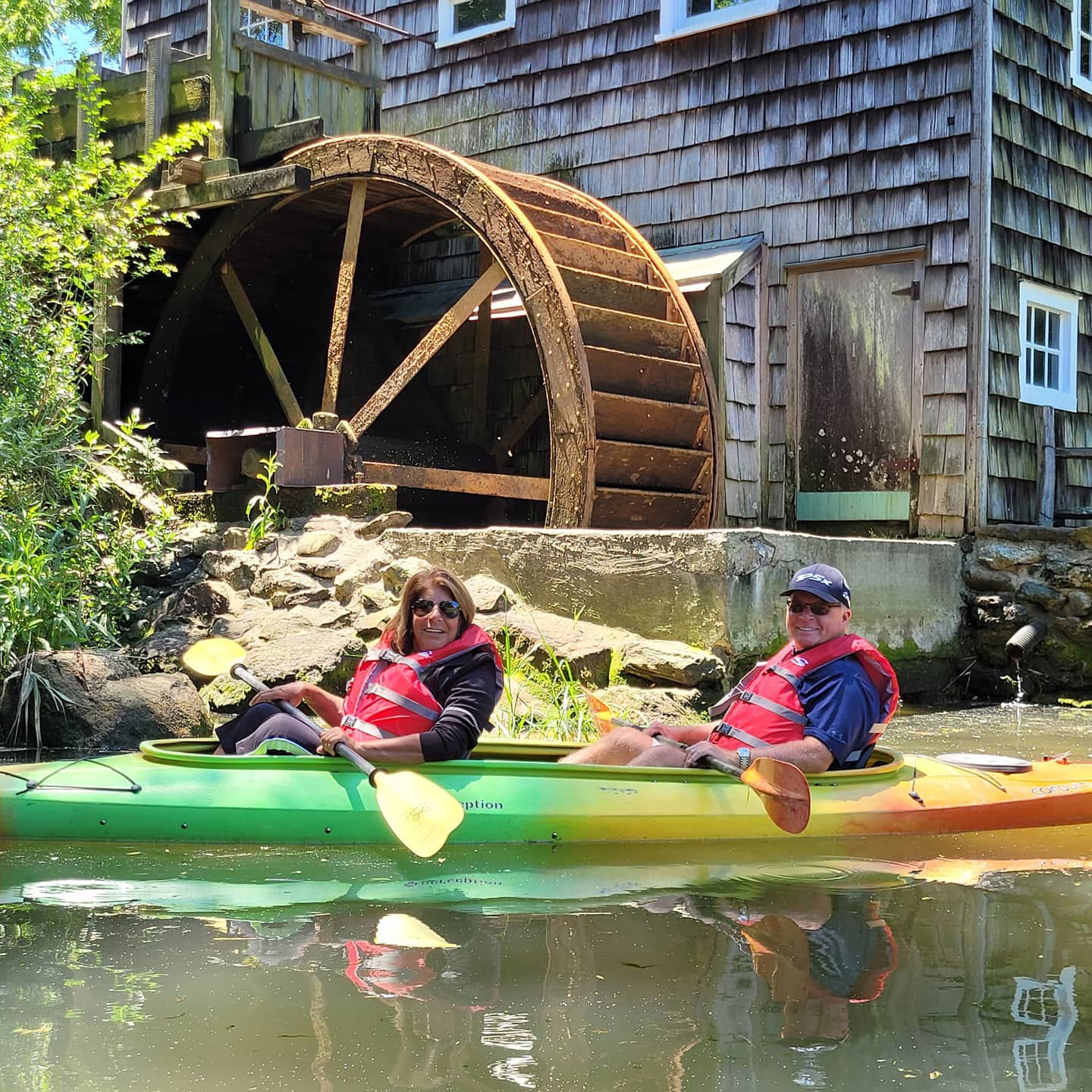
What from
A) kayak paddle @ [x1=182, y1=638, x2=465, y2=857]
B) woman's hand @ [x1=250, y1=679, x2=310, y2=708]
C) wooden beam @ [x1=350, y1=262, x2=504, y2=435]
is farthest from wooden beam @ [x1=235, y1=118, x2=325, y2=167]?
kayak paddle @ [x1=182, y1=638, x2=465, y2=857]

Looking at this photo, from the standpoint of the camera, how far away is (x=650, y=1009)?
2.78 m

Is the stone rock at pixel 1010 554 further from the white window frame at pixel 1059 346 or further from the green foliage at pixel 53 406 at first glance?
the green foliage at pixel 53 406

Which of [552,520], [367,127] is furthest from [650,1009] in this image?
[367,127]

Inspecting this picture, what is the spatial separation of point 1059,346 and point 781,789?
6225 mm

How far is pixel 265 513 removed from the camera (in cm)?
813

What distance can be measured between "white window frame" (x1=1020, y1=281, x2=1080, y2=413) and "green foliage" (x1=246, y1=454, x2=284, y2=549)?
15.2 ft

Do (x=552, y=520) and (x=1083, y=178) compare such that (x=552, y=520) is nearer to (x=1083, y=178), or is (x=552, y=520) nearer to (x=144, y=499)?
(x=144, y=499)

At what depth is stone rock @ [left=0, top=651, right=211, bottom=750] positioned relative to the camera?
5852 millimetres

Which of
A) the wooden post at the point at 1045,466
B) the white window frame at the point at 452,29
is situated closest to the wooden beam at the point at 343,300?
the white window frame at the point at 452,29

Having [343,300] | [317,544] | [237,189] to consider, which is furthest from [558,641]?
[237,189]

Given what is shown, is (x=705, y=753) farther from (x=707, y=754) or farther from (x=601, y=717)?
(x=601, y=717)

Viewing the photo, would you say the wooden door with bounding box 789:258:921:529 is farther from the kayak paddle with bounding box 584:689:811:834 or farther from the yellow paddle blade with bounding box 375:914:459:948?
the yellow paddle blade with bounding box 375:914:459:948

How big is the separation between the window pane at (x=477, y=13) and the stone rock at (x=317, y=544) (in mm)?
4779

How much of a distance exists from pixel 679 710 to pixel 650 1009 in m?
3.58
